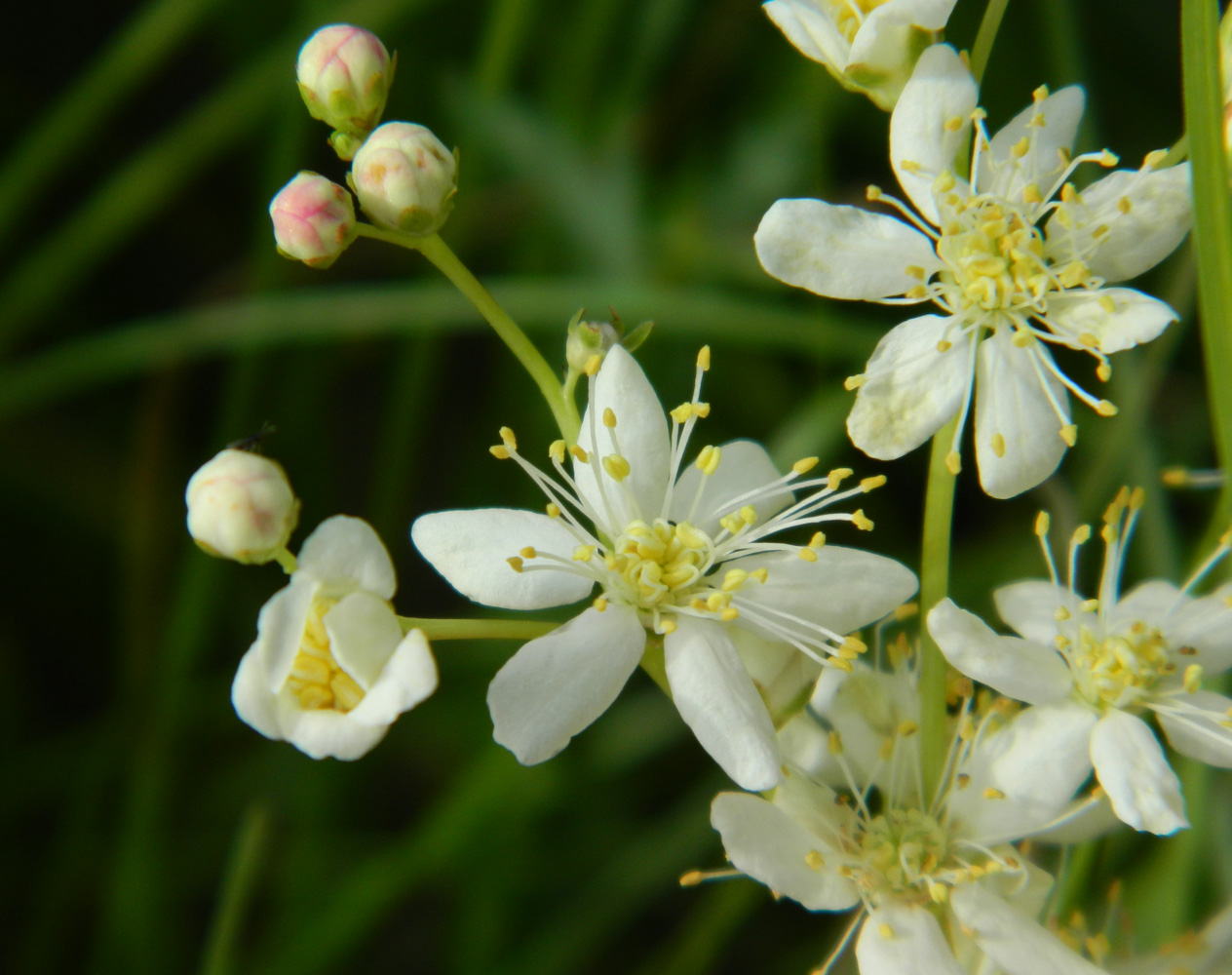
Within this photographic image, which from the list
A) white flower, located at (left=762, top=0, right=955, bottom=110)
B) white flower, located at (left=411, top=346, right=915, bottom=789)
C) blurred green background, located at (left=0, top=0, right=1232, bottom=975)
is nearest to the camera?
white flower, located at (left=411, top=346, right=915, bottom=789)

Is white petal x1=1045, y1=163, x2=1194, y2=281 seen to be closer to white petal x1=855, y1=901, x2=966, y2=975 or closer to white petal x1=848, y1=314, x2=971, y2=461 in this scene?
white petal x1=848, y1=314, x2=971, y2=461

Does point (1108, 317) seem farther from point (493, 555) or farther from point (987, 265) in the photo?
point (493, 555)

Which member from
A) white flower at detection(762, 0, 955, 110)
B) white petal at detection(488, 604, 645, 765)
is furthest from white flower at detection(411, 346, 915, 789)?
white flower at detection(762, 0, 955, 110)

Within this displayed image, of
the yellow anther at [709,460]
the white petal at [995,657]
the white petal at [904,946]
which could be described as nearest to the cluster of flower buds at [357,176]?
the yellow anther at [709,460]

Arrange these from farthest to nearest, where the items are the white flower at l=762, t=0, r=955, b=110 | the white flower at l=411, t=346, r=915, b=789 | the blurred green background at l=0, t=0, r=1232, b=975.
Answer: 1. the blurred green background at l=0, t=0, r=1232, b=975
2. the white flower at l=762, t=0, r=955, b=110
3. the white flower at l=411, t=346, r=915, b=789

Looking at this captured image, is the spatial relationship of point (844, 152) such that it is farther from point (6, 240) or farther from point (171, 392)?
point (6, 240)
